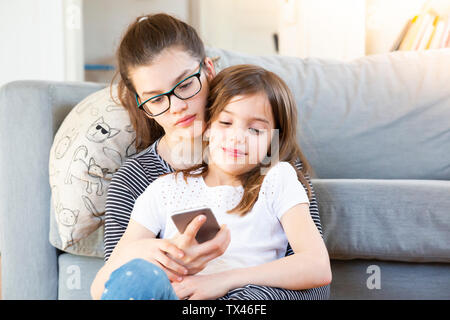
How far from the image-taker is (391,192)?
121 centimetres

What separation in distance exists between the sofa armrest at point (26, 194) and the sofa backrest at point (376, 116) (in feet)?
1.94

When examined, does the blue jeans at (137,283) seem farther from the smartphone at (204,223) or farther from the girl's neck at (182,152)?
the girl's neck at (182,152)

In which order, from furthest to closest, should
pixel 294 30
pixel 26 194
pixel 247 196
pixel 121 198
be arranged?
pixel 294 30 < pixel 26 194 < pixel 121 198 < pixel 247 196

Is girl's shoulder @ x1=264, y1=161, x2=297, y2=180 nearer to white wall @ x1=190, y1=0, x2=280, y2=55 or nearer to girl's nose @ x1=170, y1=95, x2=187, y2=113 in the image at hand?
girl's nose @ x1=170, y1=95, x2=187, y2=113

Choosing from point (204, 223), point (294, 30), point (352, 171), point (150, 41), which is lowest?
point (352, 171)

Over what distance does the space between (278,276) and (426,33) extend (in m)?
1.82

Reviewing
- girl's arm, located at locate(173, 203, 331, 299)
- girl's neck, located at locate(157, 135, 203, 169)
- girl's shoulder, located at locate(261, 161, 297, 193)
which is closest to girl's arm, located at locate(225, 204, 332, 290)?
girl's arm, located at locate(173, 203, 331, 299)

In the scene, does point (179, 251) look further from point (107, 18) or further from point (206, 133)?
point (107, 18)

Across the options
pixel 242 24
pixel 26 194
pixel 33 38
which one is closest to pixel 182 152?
pixel 26 194

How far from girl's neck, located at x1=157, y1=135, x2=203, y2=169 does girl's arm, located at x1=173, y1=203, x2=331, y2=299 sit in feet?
1.11

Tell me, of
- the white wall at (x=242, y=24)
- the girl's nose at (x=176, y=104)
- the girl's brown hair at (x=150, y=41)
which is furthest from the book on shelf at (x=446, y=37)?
the white wall at (x=242, y=24)

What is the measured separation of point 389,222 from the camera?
121cm

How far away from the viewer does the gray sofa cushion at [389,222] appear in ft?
3.91

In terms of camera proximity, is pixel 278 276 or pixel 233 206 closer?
pixel 278 276
